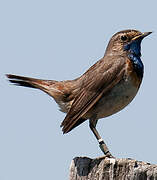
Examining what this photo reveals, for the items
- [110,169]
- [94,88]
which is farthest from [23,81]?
[110,169]

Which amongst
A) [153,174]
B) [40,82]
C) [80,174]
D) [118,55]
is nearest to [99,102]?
[118,55]

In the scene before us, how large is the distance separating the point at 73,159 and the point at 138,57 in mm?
3161

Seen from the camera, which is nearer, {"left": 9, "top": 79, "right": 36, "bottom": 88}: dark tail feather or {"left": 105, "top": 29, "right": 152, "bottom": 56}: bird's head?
{"left": 105, "top": 29, "right": 152, "bottom": 56}: bird's head

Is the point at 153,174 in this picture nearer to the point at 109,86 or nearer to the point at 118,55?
the point at 109,86

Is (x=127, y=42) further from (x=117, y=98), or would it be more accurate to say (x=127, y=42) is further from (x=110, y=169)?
(x=110, y=169)

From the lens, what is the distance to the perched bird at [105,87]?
8.04 meters

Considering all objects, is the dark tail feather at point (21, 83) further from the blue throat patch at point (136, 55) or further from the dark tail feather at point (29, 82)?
the blue throat patch at point (136, 55)

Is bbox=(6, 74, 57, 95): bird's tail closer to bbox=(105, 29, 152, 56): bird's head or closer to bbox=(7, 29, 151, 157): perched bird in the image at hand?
bbox=(7, 29, 151, 157): perched bird

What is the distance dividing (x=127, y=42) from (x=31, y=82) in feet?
7.10

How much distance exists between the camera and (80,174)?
5.60 metres

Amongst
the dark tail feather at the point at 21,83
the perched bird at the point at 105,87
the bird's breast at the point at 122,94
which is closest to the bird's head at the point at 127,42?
the perched bird at the point at 105,87

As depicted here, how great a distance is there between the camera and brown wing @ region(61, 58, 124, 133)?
8.03 m

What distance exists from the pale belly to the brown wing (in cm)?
9

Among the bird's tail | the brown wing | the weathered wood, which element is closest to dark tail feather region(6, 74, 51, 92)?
the bird's tail
